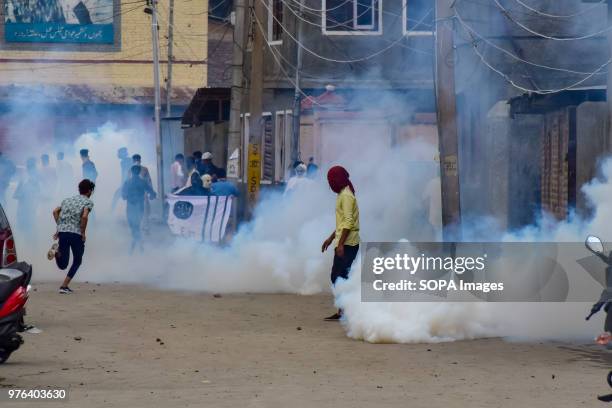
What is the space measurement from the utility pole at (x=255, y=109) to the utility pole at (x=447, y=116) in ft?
21.0

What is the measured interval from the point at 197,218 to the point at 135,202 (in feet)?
8.29

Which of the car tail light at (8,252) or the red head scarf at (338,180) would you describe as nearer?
the car tail light at (8,252)

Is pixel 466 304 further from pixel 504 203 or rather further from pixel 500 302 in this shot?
pixel 504 203

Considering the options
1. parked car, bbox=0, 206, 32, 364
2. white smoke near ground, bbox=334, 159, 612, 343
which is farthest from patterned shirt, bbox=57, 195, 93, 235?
parked car, bbox=0, 206, 32, 364

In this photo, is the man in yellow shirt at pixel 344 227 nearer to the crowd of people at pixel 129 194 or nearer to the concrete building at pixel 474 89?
the crowd of people at pixel 129 194

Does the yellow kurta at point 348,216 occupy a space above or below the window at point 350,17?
below

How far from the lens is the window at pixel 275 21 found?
103ft

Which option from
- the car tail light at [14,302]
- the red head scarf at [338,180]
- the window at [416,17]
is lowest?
the car tail light at [14,302]

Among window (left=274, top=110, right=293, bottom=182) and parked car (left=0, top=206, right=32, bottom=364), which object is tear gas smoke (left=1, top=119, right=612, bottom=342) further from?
parked car (left=0, top=206, right=32, bottom=364)

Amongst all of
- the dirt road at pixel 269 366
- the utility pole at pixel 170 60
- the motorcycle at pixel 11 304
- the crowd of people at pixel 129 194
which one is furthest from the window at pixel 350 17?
the motorcycle at pixel 11 304

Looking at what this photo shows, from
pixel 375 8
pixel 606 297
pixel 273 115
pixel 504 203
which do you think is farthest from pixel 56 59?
pixel 606 297

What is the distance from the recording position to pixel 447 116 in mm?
16719

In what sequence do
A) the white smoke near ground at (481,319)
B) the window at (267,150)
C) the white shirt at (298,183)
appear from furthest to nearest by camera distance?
the window at (267,150)
the white shirt at (298,183)
the white smoke near ground at (481,319)

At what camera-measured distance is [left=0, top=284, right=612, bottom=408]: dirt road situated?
366 inches
